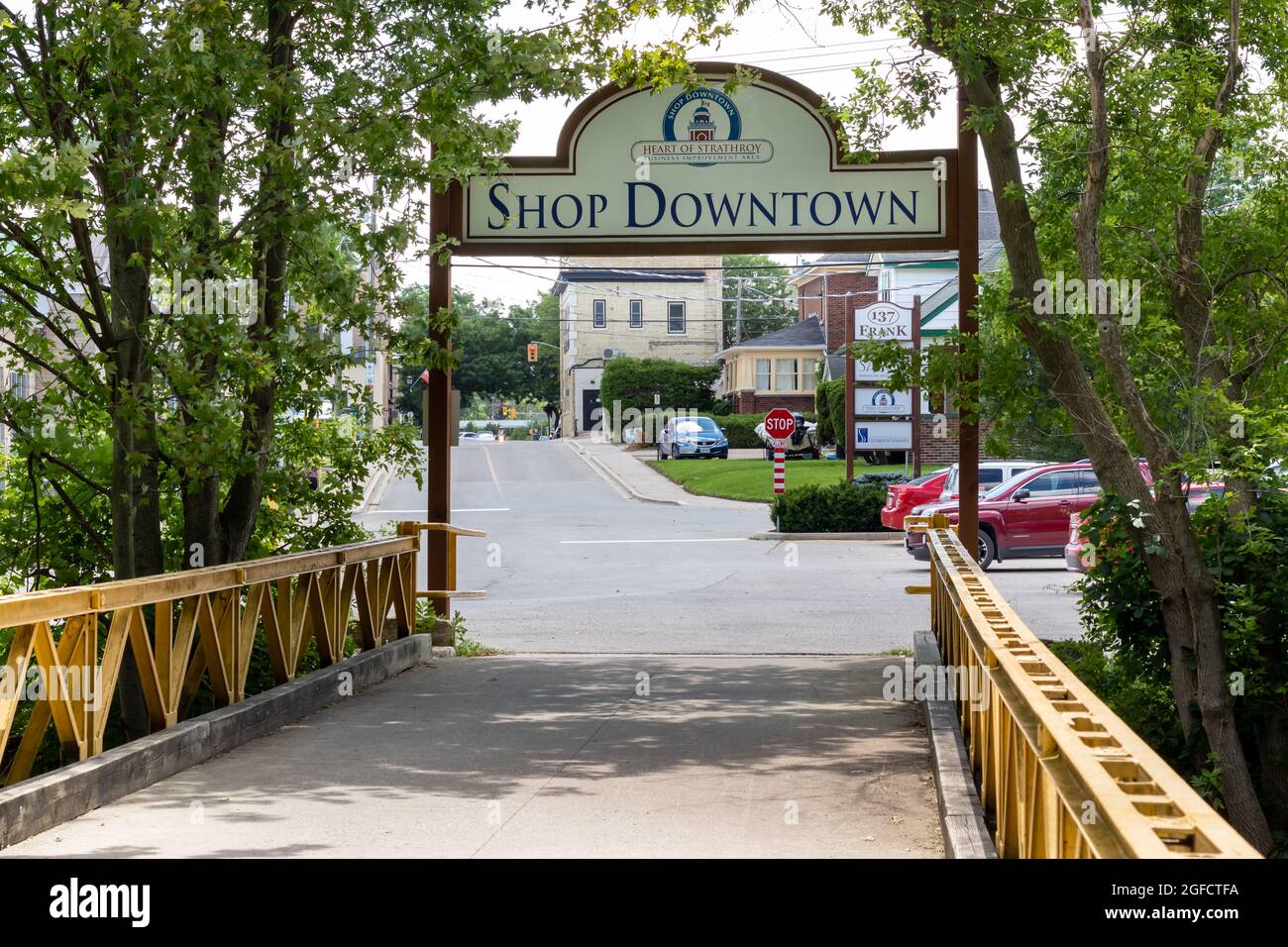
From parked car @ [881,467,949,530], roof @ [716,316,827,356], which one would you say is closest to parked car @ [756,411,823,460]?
roof @ [716,316,827,356]

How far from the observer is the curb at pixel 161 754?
6191 mm

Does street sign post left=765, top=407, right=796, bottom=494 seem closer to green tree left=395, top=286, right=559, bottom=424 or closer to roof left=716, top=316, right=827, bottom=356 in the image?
roof left=716, top=316, right=827, bottom=356

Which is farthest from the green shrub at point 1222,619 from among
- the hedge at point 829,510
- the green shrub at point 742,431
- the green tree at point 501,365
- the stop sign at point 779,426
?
the green tree at point 501,365

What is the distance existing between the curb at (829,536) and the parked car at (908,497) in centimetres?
296

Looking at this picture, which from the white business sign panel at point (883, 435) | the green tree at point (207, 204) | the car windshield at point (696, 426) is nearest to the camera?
the green tree at point (207, 204)

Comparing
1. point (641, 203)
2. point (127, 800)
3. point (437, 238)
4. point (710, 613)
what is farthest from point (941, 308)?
point (127, 800)

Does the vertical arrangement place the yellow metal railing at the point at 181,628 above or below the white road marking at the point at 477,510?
above

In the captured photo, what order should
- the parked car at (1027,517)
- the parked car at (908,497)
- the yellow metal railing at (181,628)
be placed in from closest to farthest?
the yellow metal railing at (181,628) → the parked car at (1027,517) → the parked car at (908,497)

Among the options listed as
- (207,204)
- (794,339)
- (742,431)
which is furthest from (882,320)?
(794,339)

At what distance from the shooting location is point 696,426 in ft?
195

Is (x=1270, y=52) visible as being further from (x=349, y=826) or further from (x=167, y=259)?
(x=349, y=826)

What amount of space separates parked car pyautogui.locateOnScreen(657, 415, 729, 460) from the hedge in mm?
26753

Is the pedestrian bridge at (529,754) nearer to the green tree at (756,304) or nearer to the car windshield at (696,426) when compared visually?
the car windshield at (696,426)

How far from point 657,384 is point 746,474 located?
31.9 metres
